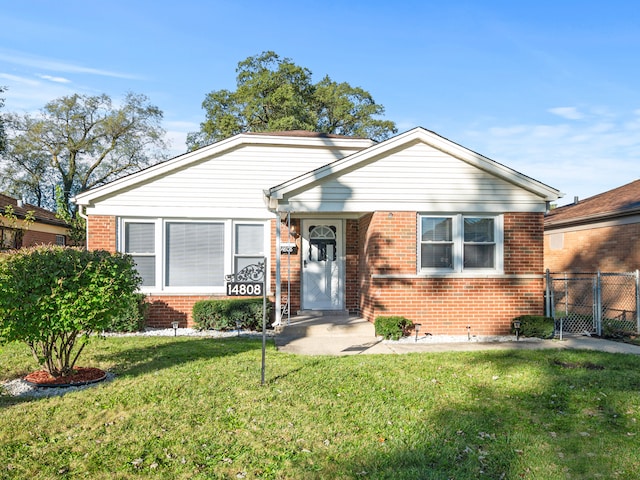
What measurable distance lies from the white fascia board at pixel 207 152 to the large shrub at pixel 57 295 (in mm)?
5522

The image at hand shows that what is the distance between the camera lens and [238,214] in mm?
12344

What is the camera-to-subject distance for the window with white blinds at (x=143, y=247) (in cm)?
1206

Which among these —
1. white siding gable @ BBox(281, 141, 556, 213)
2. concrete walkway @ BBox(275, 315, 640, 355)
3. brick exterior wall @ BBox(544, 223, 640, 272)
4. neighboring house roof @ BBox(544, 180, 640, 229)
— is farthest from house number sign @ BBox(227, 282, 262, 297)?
brick exterior wall @ BBox(544, 223, 640, 272)

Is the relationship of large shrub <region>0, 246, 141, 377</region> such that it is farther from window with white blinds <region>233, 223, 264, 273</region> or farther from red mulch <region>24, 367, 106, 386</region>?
window with white blinds <region>233, 223, 264, 273</region>

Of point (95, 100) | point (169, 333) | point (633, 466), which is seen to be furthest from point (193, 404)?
point (95, 100)

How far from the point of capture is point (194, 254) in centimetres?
1227

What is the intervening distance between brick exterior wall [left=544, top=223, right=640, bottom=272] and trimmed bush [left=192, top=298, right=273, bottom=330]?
10479 mm

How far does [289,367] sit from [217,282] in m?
5.22

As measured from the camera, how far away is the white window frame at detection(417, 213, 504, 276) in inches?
429

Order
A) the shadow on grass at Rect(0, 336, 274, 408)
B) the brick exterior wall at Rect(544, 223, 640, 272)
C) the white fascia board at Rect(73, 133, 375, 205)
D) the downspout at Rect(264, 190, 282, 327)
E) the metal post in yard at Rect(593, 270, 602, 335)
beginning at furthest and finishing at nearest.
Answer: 1. the brick exterior wall at Rect(544, 223, 640, 272)
2. the white fascia board at Rect(73, 133, 375, 205)
3. the metal post in yard at Rect(593, 270, 602, 335)
4. the downspout at Rect(264, 190, 282, 327)
5. the shadow on grass at Rect(0, 336, 274, 408)

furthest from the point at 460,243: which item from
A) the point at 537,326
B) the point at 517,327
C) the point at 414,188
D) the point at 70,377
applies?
the point at 70,377

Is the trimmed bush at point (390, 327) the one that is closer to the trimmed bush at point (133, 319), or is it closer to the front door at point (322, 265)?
the front door at point (322, 265)

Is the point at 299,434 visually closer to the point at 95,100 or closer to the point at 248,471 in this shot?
the point at 248,471

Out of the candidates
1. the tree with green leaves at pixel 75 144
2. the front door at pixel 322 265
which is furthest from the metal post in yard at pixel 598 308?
the tree with green leaves at pixel 75 144
